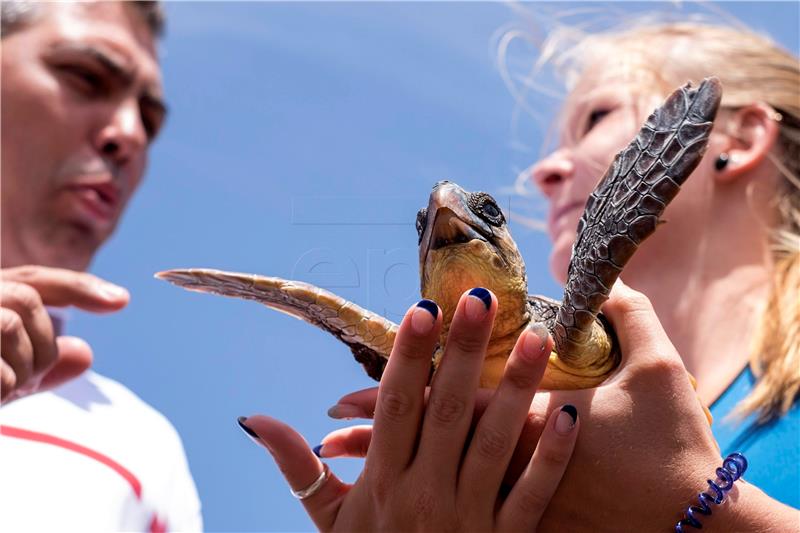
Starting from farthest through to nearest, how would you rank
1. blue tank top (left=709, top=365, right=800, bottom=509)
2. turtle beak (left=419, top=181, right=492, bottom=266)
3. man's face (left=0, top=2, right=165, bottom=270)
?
man's face (left=0, top=2, right=165, bottom=270) → blue tank top (left=709, top=365, right=800, bottom=509) → turtle beak (left=419, top=181, right=492, bottom=266)

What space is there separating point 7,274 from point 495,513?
1269 mm

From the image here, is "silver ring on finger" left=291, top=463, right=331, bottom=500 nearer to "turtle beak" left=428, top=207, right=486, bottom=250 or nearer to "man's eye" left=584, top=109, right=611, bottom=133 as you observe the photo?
"turtle beak" left=428, top=207, right=486, bottom=250

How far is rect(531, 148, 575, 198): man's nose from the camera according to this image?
1965 mm

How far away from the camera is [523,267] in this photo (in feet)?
4.15

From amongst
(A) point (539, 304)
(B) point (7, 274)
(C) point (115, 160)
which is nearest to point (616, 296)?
(A) point (539, 304)

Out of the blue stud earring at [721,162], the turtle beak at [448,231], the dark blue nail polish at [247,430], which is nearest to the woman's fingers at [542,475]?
the turtle beak at [448,231]

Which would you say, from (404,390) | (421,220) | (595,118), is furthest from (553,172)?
(404,390)

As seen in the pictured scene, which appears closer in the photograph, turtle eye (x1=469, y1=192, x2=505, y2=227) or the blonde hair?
turtle eye (x1=469, y1=192, x2=505, y2=227)

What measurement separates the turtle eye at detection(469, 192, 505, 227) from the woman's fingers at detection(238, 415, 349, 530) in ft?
1.68

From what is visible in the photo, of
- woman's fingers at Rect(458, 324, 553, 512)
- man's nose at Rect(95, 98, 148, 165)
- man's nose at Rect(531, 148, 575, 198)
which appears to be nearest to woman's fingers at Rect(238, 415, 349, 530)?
woman's fingers at Rect(458, 324, 553, 512)

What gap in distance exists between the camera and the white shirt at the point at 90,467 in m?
1.77

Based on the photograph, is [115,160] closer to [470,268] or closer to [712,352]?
[470,268]

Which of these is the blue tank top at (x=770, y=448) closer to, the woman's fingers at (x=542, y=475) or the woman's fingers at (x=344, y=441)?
the woman's fingers at (x=542, y=475)

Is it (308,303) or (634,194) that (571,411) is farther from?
(308,303)
